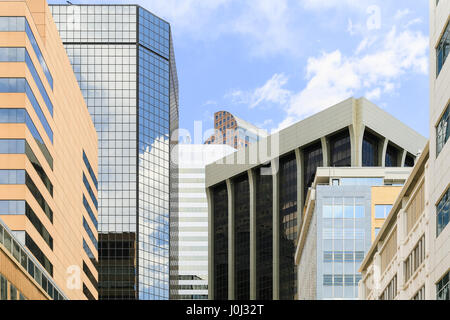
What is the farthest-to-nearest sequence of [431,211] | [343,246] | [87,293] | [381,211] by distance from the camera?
[381,211], [343,246], [87,293], [431,211]

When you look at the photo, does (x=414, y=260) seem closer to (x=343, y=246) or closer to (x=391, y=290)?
(x=391, y=290)

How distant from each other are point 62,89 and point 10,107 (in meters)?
20.0

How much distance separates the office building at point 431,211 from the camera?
5209 cm

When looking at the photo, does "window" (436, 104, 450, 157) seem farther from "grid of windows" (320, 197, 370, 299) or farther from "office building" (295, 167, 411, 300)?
"grid of windows" (320, 197, 370, 299)

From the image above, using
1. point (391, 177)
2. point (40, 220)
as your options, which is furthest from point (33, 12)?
point (391, 177)

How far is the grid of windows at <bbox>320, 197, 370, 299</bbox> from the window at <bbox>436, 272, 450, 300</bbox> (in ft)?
245

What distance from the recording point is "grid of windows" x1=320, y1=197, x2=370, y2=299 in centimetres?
12875

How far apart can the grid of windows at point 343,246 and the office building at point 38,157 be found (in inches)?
1405

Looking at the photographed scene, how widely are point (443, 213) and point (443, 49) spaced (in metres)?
9.75

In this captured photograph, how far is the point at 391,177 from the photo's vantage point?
159 metres

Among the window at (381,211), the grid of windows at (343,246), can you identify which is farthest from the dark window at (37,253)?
the window at (381,211)

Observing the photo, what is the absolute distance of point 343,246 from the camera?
13000 centimetres

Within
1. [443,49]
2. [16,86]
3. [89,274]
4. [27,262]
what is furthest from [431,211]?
[89,274]
